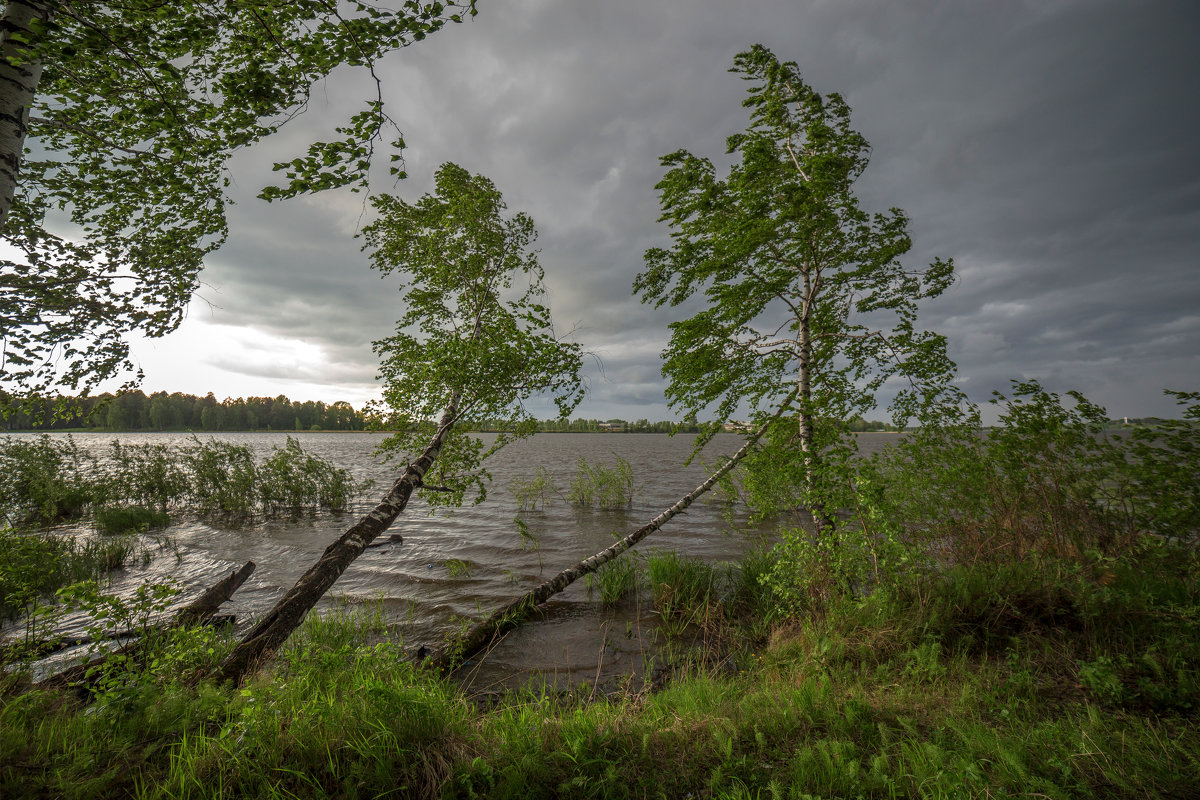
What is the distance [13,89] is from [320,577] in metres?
6.33

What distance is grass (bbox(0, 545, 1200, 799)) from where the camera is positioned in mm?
2869

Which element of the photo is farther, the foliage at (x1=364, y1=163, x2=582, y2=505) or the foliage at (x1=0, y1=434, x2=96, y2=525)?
the foliage at (x1=0, y1=434, x2=96, y2=525)

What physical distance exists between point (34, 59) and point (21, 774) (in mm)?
5014

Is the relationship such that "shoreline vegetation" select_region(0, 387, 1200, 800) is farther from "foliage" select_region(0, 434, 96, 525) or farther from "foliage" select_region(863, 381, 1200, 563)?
"foliage" select_region(0, 434, 96, 525)

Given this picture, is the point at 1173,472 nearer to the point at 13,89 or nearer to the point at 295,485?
the point at 13,89

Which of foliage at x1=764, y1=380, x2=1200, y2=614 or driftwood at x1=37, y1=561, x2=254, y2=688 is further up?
foliage at x1=764, y1=380, x2=1200, y2=614

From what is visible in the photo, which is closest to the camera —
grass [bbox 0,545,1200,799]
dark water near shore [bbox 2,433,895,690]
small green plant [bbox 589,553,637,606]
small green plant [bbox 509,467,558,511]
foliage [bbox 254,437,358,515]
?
grass [bbox 0,545,1200,799]

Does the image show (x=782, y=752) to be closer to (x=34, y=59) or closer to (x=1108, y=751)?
(x=1108, y=751)

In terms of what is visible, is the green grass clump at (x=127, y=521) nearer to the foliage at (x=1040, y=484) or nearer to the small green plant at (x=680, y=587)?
the small green plant at (x=680, y=587)

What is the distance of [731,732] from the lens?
362 cm

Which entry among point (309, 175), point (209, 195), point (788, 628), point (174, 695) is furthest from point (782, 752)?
point (209, 195)

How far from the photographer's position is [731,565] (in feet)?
35.4

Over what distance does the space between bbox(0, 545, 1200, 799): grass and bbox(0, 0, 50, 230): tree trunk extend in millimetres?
3934

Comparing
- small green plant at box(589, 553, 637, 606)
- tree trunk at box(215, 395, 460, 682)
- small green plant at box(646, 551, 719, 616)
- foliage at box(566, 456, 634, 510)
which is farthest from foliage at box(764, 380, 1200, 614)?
foliage at box(566, 456, 634, 510)
